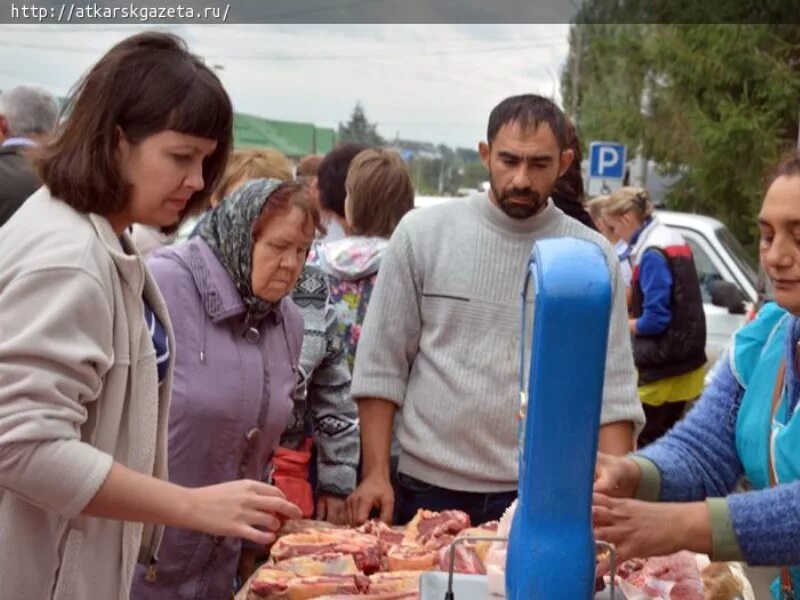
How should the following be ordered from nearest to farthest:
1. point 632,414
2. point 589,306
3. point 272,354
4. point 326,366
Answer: point 589,306
point 272,354
point 632,414
point 326,366

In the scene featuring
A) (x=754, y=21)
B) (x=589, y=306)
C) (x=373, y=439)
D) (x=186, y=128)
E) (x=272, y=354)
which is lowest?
(x=373, y=439)

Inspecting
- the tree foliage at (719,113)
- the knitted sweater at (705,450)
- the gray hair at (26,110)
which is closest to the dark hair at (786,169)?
the knitted sweater at (705,450)

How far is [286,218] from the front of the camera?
Result: 141 inches

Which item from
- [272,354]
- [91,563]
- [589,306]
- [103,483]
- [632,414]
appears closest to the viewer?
[589,306]

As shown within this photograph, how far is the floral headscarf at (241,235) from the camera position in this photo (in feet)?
11.4

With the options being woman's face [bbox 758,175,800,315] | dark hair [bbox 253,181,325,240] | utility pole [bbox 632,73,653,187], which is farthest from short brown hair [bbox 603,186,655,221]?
utility pole [bbox 632,73,653,187]

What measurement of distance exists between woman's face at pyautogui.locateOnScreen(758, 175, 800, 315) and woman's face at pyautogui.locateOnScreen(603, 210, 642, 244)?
19.0 ft

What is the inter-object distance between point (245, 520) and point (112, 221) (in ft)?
2.22

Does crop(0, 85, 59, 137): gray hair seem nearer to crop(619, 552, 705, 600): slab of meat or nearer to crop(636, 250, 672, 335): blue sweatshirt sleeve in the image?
crop(636, 250, 672, 335): blue sweatshirt sleeve

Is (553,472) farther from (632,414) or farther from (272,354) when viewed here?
(632,414)

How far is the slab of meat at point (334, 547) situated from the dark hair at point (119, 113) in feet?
3.92

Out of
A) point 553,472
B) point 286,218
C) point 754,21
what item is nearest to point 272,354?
point 286,218

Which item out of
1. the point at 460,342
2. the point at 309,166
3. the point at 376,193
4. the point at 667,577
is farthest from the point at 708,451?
the point at 309,166

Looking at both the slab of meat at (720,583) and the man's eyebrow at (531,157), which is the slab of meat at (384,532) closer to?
the slab of meat at (720,583)
